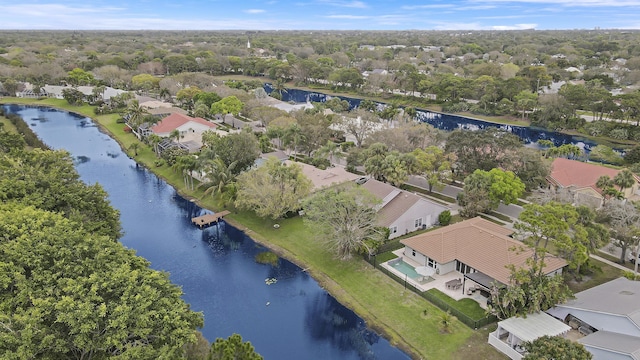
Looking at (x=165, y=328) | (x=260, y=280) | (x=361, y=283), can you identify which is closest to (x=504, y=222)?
(x=361, y=283)

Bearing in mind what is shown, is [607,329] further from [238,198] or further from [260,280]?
[238,198]

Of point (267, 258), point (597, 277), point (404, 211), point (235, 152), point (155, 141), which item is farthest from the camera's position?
point (155, 141)

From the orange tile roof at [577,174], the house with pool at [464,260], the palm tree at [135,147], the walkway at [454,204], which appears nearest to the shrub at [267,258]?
the house with pool at [464,260]

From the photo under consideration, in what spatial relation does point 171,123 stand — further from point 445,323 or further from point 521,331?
point 521,331

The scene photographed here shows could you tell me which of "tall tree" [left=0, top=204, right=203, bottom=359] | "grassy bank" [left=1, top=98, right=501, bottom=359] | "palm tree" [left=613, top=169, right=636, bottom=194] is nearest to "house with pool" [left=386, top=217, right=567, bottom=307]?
"grassy bank" [left=1, top=98, right=501, bottom=359]

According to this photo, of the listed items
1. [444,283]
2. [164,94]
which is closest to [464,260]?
[444,283]

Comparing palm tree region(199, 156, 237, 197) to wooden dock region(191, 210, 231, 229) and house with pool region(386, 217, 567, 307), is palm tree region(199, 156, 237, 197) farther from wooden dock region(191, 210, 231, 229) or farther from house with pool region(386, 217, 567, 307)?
house with pool region(386, 217, 567, 307)
